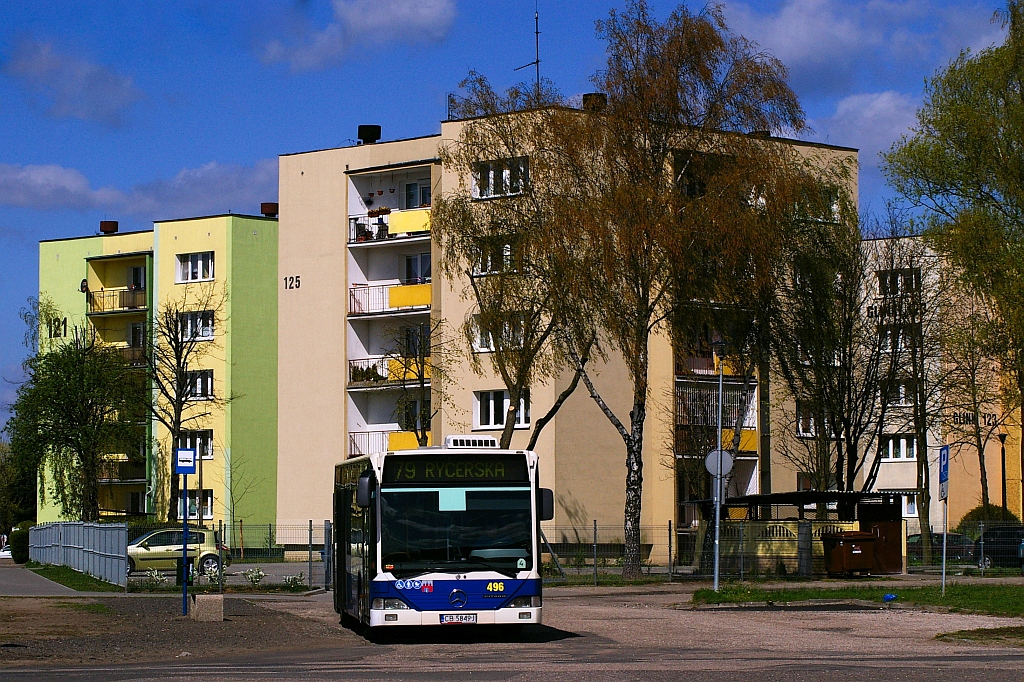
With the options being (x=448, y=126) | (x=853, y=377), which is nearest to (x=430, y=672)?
(x=853, y=377)

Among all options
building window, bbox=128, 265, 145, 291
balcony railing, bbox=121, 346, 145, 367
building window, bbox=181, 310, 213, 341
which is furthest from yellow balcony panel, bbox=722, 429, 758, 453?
building window, bbox=128, 265, 145, 291

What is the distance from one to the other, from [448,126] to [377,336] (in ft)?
31.0

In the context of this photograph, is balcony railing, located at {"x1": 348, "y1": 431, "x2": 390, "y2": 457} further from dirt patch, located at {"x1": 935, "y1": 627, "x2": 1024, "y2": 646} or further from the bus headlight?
dirt patch, located at {"x1": 935, "y1": 627, "x2": 1024, "y2": 646}

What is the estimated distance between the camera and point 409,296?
59.0 metres

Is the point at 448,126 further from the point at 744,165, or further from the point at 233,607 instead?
the point at 233,607

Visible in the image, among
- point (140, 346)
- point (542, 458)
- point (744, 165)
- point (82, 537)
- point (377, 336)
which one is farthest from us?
A: point (140, 346)

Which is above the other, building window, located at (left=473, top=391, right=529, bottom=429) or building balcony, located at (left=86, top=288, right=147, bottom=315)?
building balcony, located at (left=86, top=288, right=147, bottom=315)

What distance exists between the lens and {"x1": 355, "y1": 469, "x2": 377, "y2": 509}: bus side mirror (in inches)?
794

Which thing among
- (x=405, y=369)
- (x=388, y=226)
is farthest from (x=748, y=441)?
(x=388, y=226)

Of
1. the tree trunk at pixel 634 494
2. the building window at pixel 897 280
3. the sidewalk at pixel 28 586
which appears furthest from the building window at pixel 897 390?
the sidewalk at pixel 28 586

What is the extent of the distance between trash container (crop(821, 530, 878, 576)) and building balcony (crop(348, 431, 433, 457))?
22555mm

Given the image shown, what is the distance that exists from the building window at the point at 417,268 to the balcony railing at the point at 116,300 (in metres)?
19.7

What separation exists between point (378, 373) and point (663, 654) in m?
41.7

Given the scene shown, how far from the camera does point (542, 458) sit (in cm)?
5416
